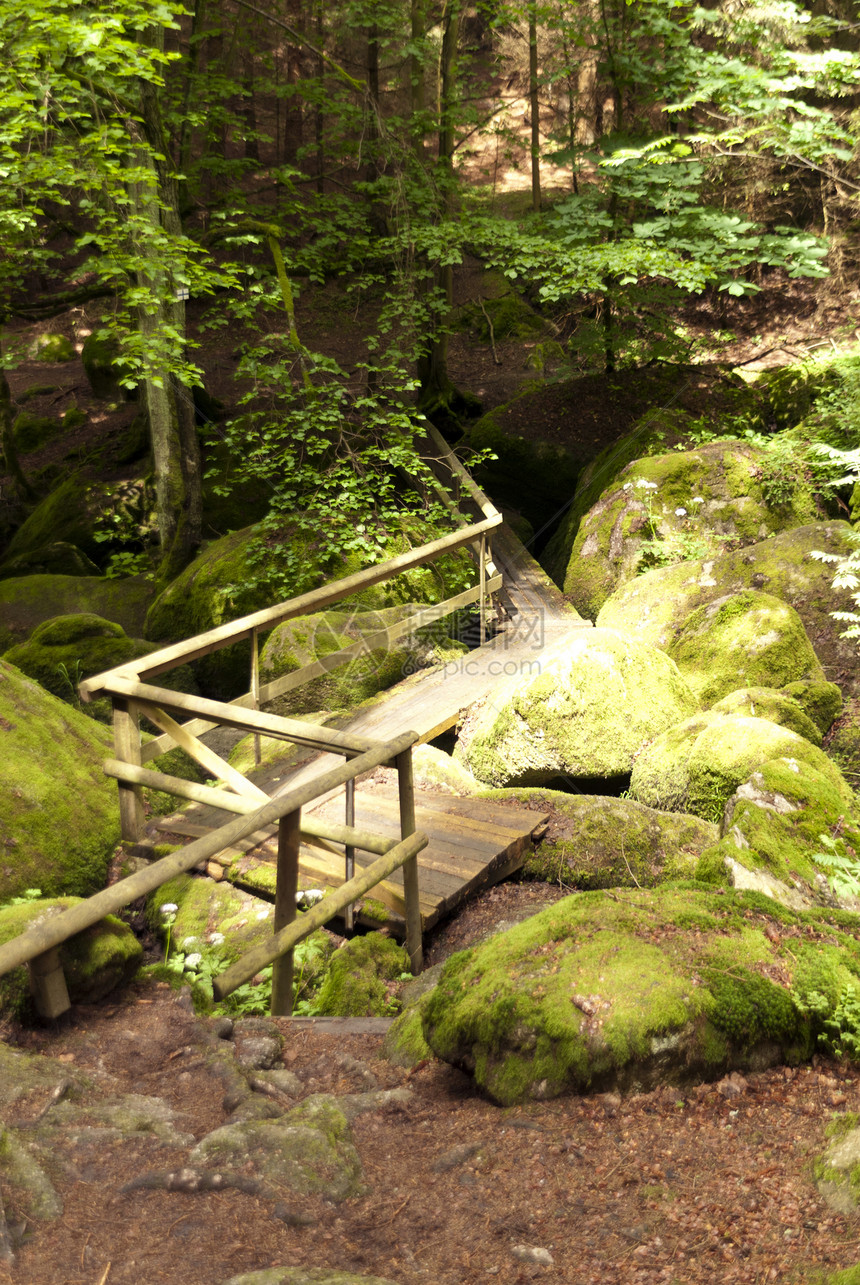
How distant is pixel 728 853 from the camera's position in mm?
4109

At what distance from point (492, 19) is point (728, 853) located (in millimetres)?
12864

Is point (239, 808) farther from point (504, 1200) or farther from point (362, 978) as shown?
point (504, 1200)

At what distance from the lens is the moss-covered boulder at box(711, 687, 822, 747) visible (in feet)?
18.5

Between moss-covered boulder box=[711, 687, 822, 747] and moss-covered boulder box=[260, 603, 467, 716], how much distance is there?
3162mm

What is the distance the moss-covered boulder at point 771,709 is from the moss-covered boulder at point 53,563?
10072mm

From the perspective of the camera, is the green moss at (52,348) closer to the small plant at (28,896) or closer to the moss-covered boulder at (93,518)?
the moss-covered boulder at (93,518)

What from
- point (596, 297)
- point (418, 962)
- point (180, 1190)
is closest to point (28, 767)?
point (418, 962)

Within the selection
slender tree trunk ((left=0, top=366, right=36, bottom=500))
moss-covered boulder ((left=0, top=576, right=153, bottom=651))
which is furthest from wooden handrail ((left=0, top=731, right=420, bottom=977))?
→ slender tree trunk ((left=0, top=366, right=36, bottom=500))

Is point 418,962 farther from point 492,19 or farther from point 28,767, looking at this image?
point 492,19

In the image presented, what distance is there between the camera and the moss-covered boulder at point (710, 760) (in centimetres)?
492

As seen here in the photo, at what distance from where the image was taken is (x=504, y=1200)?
2256 mm

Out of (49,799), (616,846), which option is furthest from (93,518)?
(616,846)

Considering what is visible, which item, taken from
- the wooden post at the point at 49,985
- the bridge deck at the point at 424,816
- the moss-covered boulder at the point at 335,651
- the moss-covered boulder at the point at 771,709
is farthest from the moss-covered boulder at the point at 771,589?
the wooden post at the point at 49,985

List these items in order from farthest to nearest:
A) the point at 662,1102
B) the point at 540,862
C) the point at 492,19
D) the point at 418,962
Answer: the point at 492,19
the point at 540,862
the point at 418,962
the point at 662,1102
